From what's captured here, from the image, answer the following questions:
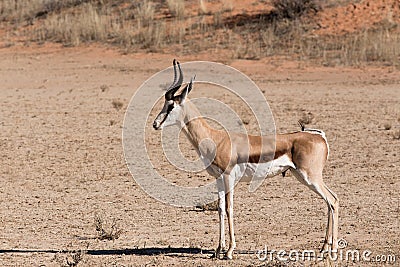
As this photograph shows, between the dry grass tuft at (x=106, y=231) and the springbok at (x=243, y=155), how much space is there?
1.47m

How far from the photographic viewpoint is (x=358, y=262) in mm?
8414

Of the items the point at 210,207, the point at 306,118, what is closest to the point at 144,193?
the point at 210,207

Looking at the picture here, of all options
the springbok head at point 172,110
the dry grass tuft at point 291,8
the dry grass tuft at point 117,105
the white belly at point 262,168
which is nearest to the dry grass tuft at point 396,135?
the dry grass tuft at point 117,105

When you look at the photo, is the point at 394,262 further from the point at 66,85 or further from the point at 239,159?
the point at 66,85

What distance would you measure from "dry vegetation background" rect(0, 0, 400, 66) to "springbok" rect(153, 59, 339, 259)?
56.1 feet

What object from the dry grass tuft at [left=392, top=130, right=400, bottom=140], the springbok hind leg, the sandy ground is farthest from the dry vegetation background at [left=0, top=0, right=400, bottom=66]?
the springbok hind leg

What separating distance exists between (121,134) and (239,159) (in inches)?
325

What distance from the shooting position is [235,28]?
2892 cm

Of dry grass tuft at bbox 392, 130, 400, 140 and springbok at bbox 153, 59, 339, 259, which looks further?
dry grass tuft at bbox 392, 130, 400, 140

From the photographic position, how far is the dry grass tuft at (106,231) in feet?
30.9

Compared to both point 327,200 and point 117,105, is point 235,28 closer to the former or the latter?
point 117,105

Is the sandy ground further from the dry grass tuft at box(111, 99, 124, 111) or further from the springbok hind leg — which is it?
the springbok hind leg

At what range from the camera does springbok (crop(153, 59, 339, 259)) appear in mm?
8391

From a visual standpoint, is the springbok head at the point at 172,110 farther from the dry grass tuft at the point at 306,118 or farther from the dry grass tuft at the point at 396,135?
the dry grass tuft at the point at 306,118
